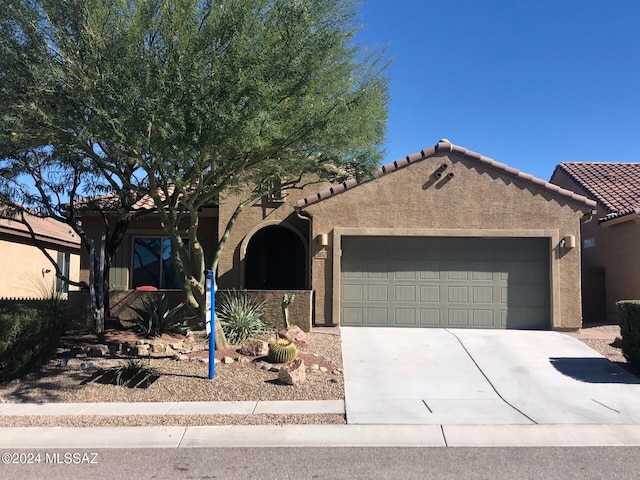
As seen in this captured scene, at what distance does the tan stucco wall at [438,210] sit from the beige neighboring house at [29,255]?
8653 millimetres

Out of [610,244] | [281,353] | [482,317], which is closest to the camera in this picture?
[281,353]

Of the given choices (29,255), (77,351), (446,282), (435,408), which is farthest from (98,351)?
(29,255)

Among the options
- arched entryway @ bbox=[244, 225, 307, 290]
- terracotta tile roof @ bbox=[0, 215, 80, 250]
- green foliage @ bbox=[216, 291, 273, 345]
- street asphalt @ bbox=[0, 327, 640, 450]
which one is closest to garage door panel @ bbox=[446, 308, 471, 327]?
street asphalt @ bbox=[0, 327, 640, 450]

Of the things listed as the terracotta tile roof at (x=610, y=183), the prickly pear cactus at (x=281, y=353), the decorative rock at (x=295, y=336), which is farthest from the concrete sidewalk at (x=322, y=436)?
the terracotta tile roof at (x=610, y=183)

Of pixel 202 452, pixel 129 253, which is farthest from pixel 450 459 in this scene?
pixel 129 253

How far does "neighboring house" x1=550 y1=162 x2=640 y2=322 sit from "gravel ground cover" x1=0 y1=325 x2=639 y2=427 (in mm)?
5558

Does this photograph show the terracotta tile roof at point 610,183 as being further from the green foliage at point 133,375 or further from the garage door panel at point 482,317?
the green foliage at point 133,375

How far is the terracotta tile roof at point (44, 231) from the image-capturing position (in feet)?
59.5

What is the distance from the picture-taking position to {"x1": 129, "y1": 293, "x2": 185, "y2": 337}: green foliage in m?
12.0

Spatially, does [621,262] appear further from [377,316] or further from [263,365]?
[263,365]

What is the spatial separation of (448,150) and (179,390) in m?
9.09

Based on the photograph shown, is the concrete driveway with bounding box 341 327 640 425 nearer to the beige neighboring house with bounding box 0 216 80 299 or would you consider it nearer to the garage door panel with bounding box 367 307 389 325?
the garage door panel with bounding box 367 307 389 325

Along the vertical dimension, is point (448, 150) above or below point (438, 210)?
above

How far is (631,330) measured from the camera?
32.7 ft
